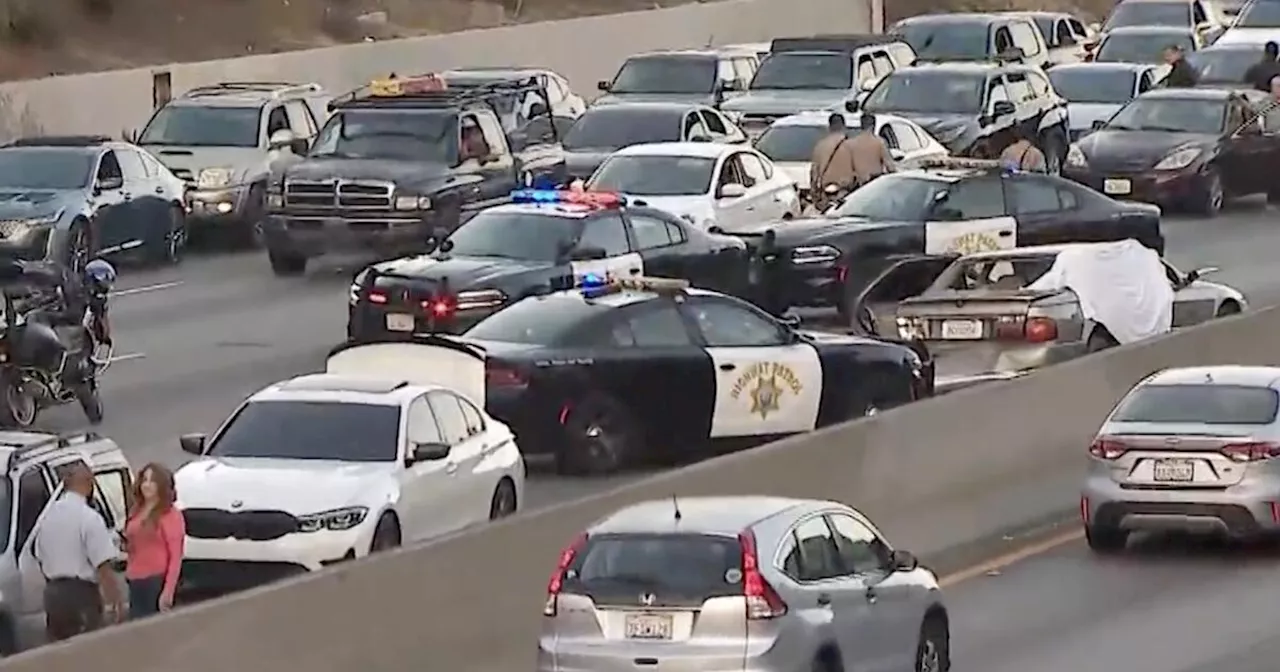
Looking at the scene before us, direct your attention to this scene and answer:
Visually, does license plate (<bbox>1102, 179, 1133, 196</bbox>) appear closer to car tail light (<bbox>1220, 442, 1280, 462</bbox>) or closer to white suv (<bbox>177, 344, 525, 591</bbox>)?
car tail light (<bbox>1220, 442, 1280, 462</bbox>)

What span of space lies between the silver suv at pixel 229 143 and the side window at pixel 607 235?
878 cm

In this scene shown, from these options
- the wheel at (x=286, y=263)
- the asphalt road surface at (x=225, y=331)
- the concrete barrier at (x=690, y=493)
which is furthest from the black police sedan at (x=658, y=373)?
the wheel at (x=286, y=263)

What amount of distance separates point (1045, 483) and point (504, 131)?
1548cm

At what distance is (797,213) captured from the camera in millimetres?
34125

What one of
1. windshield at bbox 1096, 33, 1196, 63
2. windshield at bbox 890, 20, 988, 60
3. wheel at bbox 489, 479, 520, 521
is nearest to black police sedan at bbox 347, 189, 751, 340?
wheel at bbox 489, 479, 520, 521

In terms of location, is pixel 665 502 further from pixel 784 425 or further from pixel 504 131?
pixel 504 131

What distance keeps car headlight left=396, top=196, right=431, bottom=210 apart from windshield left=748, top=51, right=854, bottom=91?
35.3ft

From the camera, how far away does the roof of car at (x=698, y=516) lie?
45.8 feet

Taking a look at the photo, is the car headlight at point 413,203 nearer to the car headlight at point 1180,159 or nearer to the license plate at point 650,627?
the car headlight at point 1180,159

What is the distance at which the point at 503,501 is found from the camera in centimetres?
1986

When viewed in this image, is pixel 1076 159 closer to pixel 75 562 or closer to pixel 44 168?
pixel 44 168

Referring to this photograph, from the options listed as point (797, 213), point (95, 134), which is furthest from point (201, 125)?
point (797, 213)

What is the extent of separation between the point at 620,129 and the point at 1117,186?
6410 mm

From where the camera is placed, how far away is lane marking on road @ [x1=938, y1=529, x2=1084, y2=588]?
19.8 m
